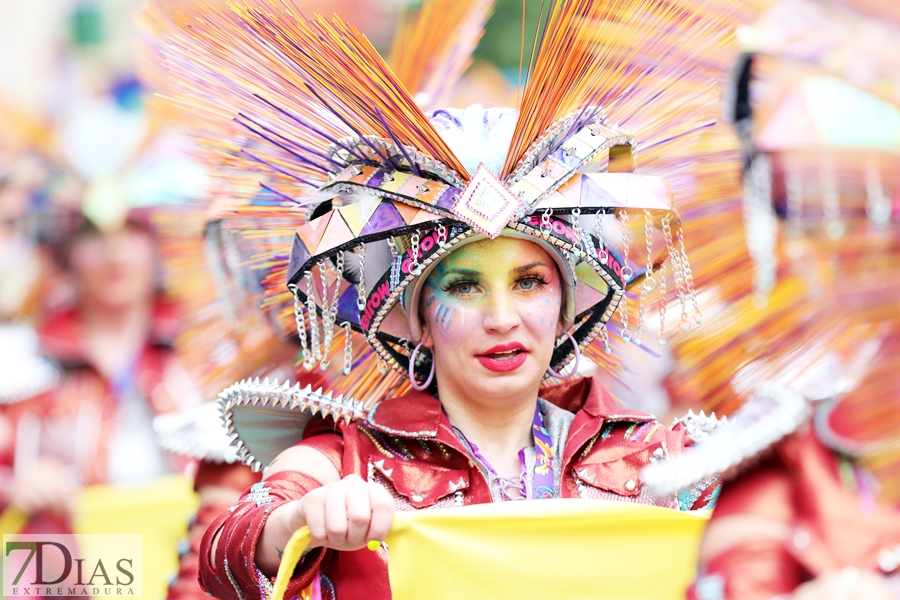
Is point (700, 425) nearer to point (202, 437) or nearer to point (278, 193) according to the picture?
point (278, 193)

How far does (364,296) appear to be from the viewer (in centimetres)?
233

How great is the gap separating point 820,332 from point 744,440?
0.15 meters

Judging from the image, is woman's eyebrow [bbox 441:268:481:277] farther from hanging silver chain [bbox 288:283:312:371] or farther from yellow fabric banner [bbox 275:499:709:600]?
yellow fabric banner [bbox 275:499:709:600]

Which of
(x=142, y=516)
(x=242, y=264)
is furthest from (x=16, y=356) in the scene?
(x=242, y=264)

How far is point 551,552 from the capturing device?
1.93 m

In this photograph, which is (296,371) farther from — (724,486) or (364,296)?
(724,486)

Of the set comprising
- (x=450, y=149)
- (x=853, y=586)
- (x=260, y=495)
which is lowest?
(x=853, y=586)

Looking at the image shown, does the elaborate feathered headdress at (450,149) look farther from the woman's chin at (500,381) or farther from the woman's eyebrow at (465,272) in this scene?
the woman's chin at (500,381)

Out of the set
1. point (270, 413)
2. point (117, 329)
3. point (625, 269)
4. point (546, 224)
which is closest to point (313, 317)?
point (270, 413)

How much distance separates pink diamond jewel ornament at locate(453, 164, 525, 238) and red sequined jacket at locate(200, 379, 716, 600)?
371mm

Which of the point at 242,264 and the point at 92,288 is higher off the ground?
the point at 92,288

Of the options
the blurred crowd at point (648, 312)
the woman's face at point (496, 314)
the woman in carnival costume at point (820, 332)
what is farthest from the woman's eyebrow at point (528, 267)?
the woman in carnival costume at point (820, 332)

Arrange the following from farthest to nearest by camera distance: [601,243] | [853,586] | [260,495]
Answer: [601,243] < [260,495] < [853,586]

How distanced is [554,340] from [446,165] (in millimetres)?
409
